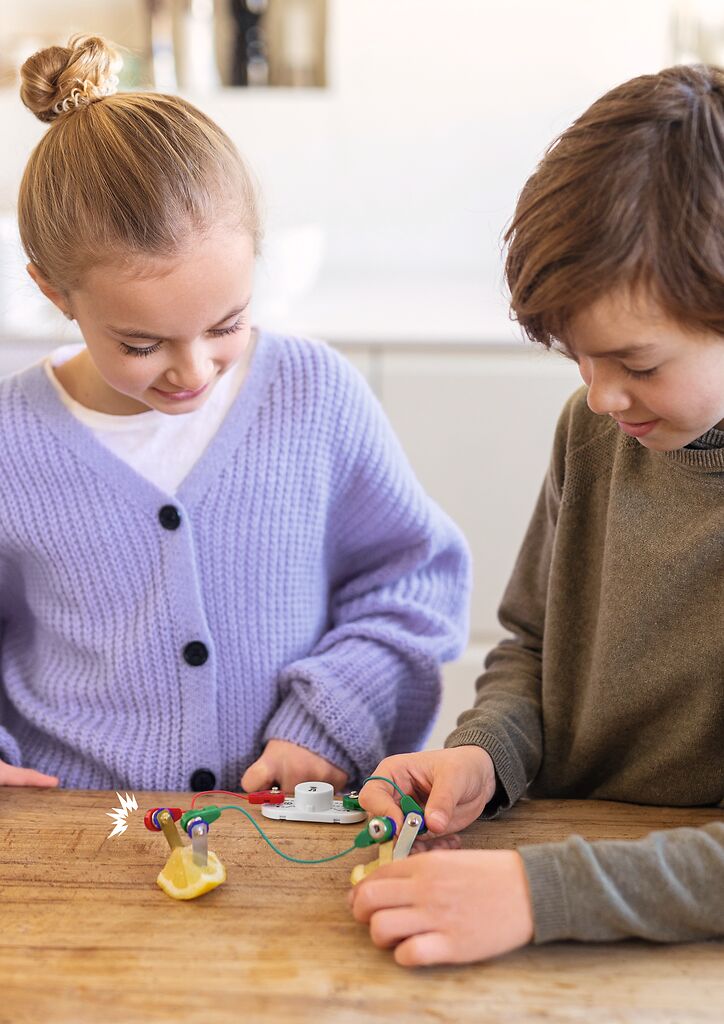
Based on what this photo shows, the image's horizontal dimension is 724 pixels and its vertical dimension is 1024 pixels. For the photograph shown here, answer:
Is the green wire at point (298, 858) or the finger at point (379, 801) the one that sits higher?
the finger at point (379, 801)

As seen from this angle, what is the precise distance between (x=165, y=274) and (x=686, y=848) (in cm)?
61

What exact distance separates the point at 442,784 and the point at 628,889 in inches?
7.3

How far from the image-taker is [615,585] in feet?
3.34

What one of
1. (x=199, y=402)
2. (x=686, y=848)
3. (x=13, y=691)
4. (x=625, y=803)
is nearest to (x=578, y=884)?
(x=686, y=848)

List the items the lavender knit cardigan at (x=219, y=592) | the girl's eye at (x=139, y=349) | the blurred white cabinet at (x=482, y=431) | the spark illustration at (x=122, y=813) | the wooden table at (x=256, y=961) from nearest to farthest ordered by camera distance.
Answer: the wooden table at (x=256, y=961)
the spark illustration at (x=122, y=813)
the girl's eye at (x=139, y=349)
the lavender knit cardigan at (x=219, y=592)
the blurred white cabinet at (x=482, y=431)

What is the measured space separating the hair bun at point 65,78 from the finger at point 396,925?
0.74 meters

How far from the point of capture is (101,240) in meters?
0.99

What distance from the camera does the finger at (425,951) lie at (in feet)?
2.38

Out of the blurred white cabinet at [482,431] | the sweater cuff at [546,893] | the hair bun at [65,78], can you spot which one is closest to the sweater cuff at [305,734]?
the sweater cuff at [546,893]

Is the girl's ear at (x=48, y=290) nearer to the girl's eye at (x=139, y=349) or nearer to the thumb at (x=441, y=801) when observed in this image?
the girl's eye at (x=139, y=349)

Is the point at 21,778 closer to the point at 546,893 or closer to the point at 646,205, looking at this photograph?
the point at 546,893

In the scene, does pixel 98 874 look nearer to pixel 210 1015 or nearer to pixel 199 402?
pixel 210 1015

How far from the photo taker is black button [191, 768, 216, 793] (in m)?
1.13

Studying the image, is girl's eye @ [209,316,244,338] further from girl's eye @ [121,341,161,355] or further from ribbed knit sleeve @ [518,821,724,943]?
ribbed knit sleeve @ [518,821,724,943]
